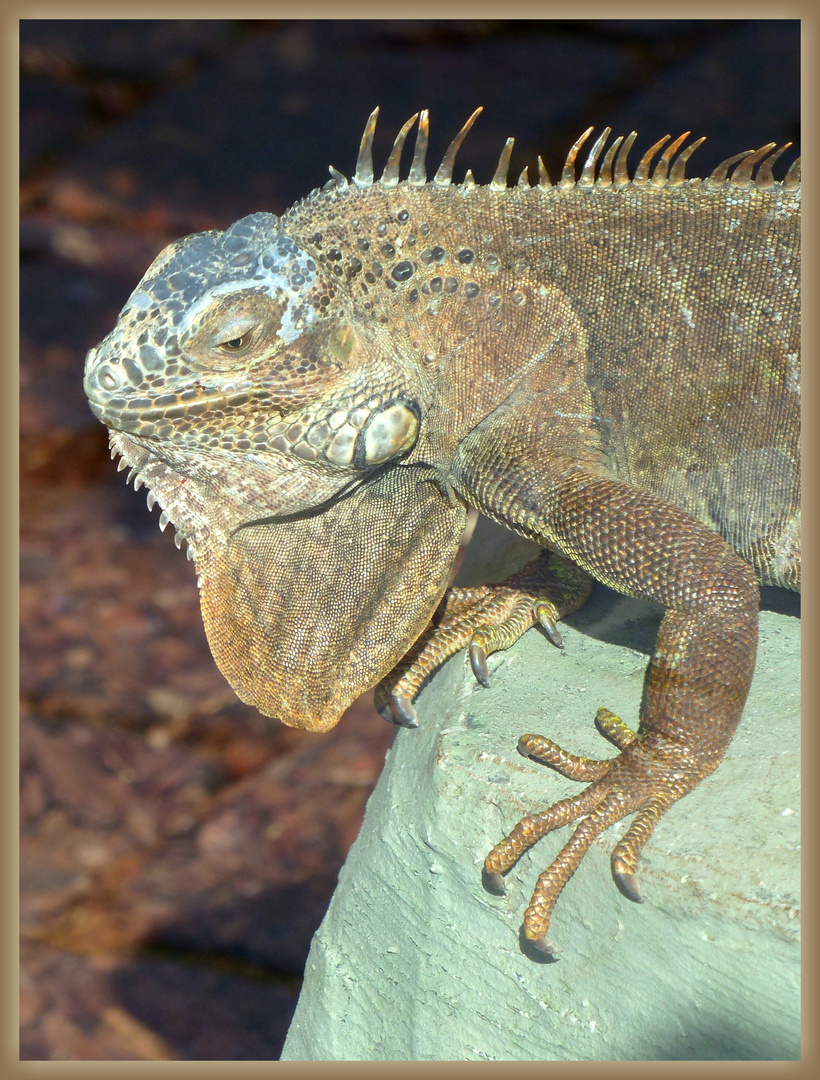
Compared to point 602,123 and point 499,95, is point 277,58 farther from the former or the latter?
point 602,123

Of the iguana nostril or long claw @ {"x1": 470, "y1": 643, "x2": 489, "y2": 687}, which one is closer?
the iguana nostril

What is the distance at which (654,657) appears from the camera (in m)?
2.32

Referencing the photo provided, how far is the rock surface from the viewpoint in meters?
2.03

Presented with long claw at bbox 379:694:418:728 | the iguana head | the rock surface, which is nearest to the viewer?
the rock surface

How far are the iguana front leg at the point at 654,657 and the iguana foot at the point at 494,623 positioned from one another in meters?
0.42

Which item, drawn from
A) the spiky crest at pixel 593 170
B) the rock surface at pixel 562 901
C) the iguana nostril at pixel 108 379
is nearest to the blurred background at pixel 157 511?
the rock surface at pixel 562 901

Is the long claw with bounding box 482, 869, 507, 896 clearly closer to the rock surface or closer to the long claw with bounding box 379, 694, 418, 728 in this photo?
the rock surface

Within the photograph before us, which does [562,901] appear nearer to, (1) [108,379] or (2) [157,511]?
(1) [108,379]

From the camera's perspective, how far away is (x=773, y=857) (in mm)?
2023

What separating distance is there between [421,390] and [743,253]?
0.83m

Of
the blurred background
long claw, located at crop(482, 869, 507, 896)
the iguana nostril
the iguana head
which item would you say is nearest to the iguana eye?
the iguana head

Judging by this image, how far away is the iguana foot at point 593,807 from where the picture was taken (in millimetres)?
2201

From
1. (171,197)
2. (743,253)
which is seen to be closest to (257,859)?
(743,253)

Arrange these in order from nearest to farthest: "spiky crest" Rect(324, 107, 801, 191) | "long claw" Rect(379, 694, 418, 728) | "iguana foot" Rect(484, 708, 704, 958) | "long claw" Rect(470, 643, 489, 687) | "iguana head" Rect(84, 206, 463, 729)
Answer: "iguana foot" Rect(484, 708, 704, 958) < "iguana head" Rect(84, 206, 463, 729) < "spiky crest" Rect(324, 107, 801, 191) < "long claw" Rect(470, 643, 489, 687) < "long claw" Rect(379, 694, 418, 728)
